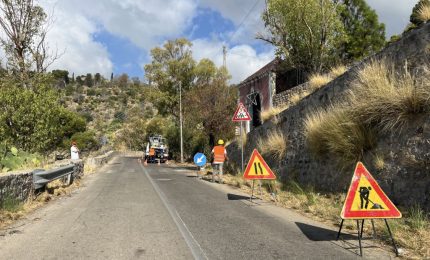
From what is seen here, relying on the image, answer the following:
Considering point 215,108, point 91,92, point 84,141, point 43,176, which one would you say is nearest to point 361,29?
point 215,108

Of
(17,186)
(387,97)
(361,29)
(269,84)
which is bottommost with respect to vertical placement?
(17,186)

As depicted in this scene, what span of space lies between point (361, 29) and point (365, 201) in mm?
29520

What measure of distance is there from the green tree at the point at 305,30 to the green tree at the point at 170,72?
2598cm

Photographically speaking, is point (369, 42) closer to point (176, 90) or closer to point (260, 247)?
point (176, 90)

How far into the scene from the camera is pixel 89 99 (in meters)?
121

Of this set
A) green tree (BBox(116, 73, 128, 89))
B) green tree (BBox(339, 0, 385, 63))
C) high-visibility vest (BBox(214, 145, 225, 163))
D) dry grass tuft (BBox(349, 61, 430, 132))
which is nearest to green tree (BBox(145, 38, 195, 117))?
green tree (BBox(339, 0, 385, 63))

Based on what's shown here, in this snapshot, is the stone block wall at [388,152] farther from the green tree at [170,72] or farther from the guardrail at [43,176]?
the green tree at [170,72]

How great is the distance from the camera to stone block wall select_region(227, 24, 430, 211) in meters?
8.78

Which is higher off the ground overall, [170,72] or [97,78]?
[97,78]

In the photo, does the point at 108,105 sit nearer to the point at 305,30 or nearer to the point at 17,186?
the point at 305,30

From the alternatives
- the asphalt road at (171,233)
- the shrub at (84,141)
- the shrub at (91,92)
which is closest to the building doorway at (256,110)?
the asphalt road at (171,233)

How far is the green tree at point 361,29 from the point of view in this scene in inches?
1312

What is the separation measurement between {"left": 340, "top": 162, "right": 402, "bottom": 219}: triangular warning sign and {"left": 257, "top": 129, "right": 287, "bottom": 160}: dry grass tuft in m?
9.34

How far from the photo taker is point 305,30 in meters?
24.5
